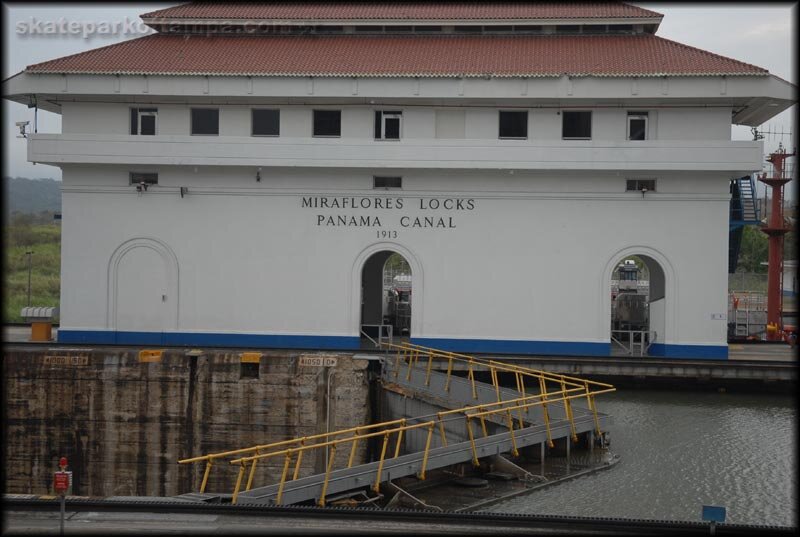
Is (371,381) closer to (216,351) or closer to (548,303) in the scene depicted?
(216,351)

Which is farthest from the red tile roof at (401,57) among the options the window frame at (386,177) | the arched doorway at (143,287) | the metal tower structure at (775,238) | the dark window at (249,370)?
the dark window at (249,370)

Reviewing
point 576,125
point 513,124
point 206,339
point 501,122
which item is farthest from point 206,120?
point 576,125

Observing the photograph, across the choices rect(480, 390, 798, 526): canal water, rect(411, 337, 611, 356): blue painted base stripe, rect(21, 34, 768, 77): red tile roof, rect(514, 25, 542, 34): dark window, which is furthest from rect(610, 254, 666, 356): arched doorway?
rect(514, 25, 542, 34): dark window

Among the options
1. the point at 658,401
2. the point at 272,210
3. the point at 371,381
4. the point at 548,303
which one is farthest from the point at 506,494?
the point at 272,210

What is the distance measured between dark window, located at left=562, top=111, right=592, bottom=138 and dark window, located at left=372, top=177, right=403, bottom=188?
16.8 feet

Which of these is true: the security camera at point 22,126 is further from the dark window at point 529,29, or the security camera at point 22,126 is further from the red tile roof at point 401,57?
the dark window at point 529,29

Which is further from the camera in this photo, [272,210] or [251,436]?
[272,210]

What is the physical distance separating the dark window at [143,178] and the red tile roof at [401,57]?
3.08m

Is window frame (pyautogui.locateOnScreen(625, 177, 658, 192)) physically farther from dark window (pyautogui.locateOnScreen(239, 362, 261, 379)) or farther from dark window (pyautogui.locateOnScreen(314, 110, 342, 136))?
dark window (pyautogui.locateOnScreen(239, 362, 261, 379))

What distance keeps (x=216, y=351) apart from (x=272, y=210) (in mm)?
5815

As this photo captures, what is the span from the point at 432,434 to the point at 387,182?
999cm

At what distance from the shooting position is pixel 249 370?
870 inches

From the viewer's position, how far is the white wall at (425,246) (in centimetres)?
2616

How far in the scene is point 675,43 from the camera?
27.8 m
